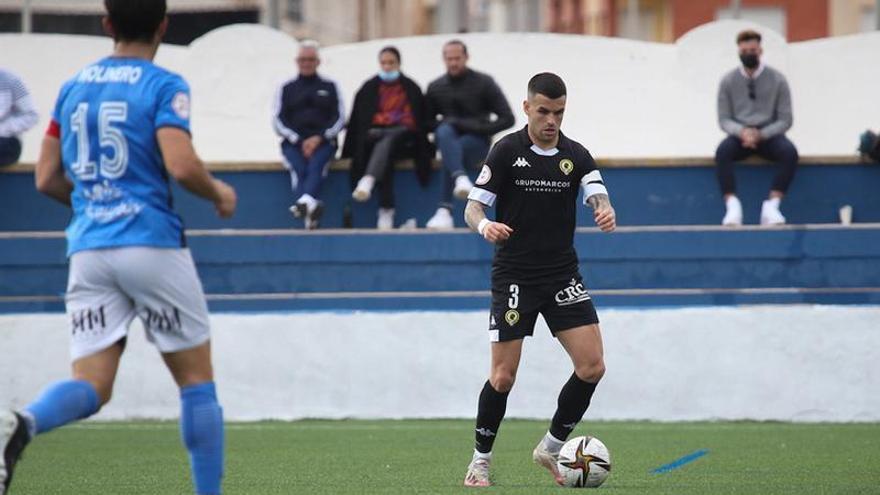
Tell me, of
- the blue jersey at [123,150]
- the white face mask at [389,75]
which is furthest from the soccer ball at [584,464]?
the white face mask at [389,75]

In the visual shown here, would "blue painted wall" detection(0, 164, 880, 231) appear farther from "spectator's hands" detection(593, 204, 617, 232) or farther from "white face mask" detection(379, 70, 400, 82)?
"spectator's hands" detection(593, 204, 617, 232)

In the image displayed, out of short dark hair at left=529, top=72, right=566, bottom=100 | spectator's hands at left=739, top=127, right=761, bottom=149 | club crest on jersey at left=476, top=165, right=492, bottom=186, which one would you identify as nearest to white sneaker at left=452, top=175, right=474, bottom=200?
spectator's hands at left=739, top=127, right=761, bottom=149

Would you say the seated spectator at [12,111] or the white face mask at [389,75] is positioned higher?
the white face mask at [389,75]

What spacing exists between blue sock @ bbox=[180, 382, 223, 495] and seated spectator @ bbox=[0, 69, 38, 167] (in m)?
9.72

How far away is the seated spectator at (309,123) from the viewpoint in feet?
49.7

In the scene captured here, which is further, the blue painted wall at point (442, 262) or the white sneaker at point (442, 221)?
the white sneaker at point (442, 221)

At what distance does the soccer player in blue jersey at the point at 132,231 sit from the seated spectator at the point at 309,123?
8.89 metres

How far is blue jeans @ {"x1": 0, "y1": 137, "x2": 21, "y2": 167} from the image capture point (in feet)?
50.6

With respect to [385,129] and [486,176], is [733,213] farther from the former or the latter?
[486,176]

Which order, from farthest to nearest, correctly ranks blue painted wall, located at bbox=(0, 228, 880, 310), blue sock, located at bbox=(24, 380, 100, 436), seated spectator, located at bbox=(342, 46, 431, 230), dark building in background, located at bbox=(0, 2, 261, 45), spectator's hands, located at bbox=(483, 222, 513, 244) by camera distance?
dark building in background, located at bbox=(0, 2, 261, 45) → seated spectator, located at bbox=(342, 46, 431, 230) → blue painted wall, located at bbox=(0, 228, 880, 310) → spectator's hands, located at bbox=(483, 222, 513, 244) → blue sock, located at bbox=(24, 380, 100, 436)

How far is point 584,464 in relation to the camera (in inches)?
332

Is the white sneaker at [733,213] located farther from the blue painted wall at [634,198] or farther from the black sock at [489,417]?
the black sock at [489,417]

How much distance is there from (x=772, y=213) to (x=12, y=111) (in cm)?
696

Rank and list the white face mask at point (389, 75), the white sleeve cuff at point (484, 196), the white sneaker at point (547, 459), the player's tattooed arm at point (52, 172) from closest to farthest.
→ the player's tattooed arm at point (52, 172)
the white sleeve cuff at point (484, 196)
the white sneaker at point (547, 459)
the white face mask at point (389, 75)
